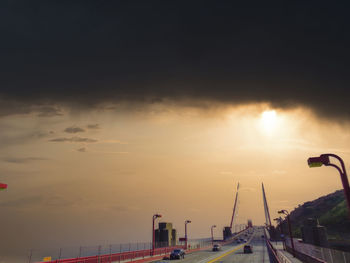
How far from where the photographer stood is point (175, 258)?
43.9 meters

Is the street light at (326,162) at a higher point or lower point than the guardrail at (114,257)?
higher

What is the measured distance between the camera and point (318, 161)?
1359 cm

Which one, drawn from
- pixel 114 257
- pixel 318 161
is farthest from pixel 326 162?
pixel 114 257

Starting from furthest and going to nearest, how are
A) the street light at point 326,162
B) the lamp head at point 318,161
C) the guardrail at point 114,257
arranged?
the guardrail at point 114,257 → the lamp head at point 318,161 → the street light at point 326,162

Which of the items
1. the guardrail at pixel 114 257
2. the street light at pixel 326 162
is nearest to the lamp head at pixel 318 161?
the street light at pixel 326 162

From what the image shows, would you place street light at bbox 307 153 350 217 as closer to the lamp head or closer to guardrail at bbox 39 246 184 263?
the lamp head

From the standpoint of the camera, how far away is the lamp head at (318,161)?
13.4m

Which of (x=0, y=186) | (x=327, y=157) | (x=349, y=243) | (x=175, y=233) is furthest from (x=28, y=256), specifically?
(x=349, y=243)

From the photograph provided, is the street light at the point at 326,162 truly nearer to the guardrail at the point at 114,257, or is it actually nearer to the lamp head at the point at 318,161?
the lamp head at the point at 318,161

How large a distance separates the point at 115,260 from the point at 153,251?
12562 mm

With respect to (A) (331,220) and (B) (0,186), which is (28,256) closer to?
(B) (0,186)

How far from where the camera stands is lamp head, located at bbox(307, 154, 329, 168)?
44.0ft

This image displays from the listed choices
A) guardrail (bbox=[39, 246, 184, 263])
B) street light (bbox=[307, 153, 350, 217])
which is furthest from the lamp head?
guardrail (bbox=[39, 246, 184, 263])

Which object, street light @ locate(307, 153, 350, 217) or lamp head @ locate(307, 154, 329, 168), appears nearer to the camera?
street light @ locate(307, 153, 350, 217)
